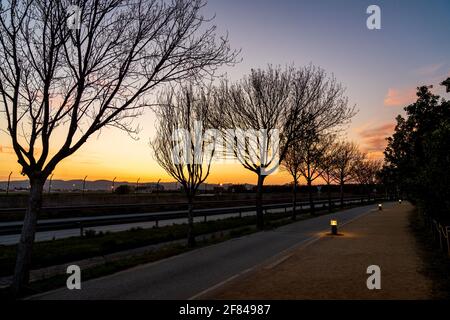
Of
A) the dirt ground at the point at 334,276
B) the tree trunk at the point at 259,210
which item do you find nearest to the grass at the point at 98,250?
the tree trunk at the point at 259,210

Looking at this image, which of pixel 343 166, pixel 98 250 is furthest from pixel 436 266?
pixel 343 166

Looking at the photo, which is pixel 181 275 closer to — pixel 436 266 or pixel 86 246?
pixel 86 246

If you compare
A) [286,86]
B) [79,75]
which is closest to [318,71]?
[286,86]

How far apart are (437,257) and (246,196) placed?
202 feet

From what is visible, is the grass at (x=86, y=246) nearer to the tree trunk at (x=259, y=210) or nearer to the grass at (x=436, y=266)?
the tree trunk at (x=259, y=210)

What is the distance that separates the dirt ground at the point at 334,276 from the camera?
7.80 metres

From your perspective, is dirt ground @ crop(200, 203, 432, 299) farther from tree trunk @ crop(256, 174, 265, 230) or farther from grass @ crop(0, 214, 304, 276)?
tree trunk @ crop(256, 174, 265, 230)

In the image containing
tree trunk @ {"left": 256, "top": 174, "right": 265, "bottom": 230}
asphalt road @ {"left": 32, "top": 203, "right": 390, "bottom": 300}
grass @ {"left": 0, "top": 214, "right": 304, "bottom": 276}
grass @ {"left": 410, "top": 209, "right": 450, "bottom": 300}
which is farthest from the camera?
tree trunk @ {"left": 256, "top": 174, "right": 265, "bottom": 230}

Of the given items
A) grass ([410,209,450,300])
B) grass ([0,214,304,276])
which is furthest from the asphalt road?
grass ([410,209,450,300])

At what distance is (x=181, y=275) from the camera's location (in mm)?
10008

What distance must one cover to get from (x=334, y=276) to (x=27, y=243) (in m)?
7.12

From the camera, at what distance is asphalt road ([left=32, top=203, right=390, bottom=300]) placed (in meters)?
8.18

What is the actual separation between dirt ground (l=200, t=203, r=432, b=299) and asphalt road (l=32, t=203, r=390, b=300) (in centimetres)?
58

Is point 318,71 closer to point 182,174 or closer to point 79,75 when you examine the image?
point 182,174
